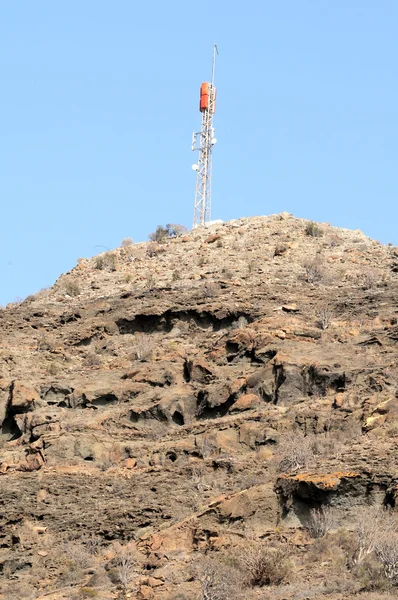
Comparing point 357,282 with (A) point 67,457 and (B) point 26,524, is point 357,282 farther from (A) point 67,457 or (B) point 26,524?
(B) point 26,524

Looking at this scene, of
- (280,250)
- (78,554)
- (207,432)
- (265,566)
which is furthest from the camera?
(280,250)

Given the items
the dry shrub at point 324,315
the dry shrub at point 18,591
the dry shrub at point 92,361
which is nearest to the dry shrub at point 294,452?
the dry shrub at point 18,591

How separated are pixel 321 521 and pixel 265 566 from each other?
77.6 inches

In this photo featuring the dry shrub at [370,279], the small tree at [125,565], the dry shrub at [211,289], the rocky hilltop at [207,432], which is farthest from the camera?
the dry shrub at [370,279]

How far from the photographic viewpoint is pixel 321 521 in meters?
25.7

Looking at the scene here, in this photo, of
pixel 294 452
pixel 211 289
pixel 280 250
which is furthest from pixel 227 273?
pixel 294 452

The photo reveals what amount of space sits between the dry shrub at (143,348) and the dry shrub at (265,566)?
11547mm

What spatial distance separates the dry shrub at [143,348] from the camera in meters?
35.9

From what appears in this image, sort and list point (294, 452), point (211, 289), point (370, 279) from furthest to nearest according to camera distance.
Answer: point (370, 279), point (211, 289), point (294, 452)

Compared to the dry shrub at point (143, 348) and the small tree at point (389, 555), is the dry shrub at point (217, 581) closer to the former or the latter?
the small tree at point (389, 555)

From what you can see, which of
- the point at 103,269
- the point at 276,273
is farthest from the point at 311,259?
the point at 103,269

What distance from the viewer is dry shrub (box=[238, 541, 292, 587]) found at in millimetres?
24125

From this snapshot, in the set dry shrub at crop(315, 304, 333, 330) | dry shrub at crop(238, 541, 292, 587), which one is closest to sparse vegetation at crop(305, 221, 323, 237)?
dry shrub at crop(315, 304, 333, 330)

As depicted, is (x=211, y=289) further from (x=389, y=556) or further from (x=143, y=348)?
(x=389, y=556)
